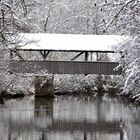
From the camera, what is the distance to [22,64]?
22812mm

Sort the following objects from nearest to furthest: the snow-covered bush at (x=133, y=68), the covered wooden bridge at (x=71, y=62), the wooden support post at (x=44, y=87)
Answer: the snow-covered bush at (x=133, y=68) < the covered wooden bridge at (x=71, y=62) < the wooden support post at (x=44, y=87)

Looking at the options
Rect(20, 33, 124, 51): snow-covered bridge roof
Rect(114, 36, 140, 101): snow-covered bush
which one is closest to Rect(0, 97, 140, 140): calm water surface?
Rect(114, 36, 140, 101): snow-covered bush

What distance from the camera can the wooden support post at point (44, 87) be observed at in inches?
1003

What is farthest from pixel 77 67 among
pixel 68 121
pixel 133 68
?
pixel 133 68

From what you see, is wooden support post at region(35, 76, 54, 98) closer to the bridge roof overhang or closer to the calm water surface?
the bridge roof overhang

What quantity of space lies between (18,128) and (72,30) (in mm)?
26352

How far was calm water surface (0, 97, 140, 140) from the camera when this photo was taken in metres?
12.6

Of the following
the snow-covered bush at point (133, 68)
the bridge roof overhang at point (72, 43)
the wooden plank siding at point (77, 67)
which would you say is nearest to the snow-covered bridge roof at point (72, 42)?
the bridge roof overhang at point (72, 43)

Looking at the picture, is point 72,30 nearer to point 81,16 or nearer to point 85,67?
point 81,16

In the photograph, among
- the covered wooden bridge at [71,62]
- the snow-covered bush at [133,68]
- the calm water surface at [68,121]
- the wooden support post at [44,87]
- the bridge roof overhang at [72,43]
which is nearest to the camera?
the snow-covered bush at [133,68]

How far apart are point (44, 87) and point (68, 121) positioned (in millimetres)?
10246

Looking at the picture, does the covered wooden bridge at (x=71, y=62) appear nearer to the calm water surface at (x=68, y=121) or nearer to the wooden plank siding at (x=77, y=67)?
the wooden plank siding at (x=77, y=67)

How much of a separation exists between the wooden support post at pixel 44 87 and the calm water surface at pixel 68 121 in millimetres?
4368

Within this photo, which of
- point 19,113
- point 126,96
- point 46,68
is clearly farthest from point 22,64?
point 126,96
